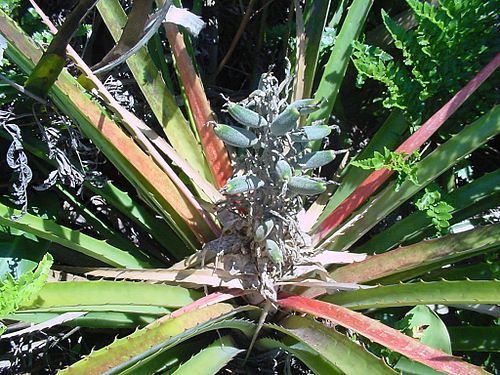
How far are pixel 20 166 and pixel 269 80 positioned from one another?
0.49 m

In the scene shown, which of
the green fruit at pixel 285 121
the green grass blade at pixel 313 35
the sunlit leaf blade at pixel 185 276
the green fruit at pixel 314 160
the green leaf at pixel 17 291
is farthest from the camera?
the green grass blade at pixel 313 35

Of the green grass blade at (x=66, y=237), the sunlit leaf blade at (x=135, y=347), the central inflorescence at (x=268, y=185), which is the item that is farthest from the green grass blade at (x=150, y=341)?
the green grass blade at (x=66, y=237)

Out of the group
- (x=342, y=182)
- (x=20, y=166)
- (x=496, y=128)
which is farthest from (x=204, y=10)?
(x=496, y=128)

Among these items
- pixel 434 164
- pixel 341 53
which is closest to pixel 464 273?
pixel 434 164

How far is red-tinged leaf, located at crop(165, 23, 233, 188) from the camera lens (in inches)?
52.7

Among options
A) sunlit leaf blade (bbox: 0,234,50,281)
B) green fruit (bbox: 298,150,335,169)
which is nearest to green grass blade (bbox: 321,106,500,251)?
green fruit (bbox: 298,150,335,169)

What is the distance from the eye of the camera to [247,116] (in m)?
1.01

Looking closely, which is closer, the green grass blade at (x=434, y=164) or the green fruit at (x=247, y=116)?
the green fruit at (x=247, y=116)

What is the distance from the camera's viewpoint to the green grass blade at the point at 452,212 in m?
1.33

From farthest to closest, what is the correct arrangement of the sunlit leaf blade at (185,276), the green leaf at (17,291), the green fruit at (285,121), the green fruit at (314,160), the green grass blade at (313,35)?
the green grass blade at (313,35)
the sunlit leaf blade at (185,276)
the green fruit at (314,160)
the green fruit at (285,121)
the green leaf at (17,291)

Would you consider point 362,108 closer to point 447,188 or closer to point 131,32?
point 447,188

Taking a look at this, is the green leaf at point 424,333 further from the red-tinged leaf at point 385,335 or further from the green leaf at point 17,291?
the green leaf at point 17,291

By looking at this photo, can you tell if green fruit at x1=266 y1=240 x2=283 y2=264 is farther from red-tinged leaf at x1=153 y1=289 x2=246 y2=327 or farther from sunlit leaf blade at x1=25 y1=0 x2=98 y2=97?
sunlit leaf blade at x1=25 y1=0 x2=98 y2=97

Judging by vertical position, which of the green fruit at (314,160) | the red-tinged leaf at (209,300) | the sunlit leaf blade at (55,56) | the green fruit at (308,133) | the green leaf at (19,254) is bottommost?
the red-tinged leaf at (209,300)
